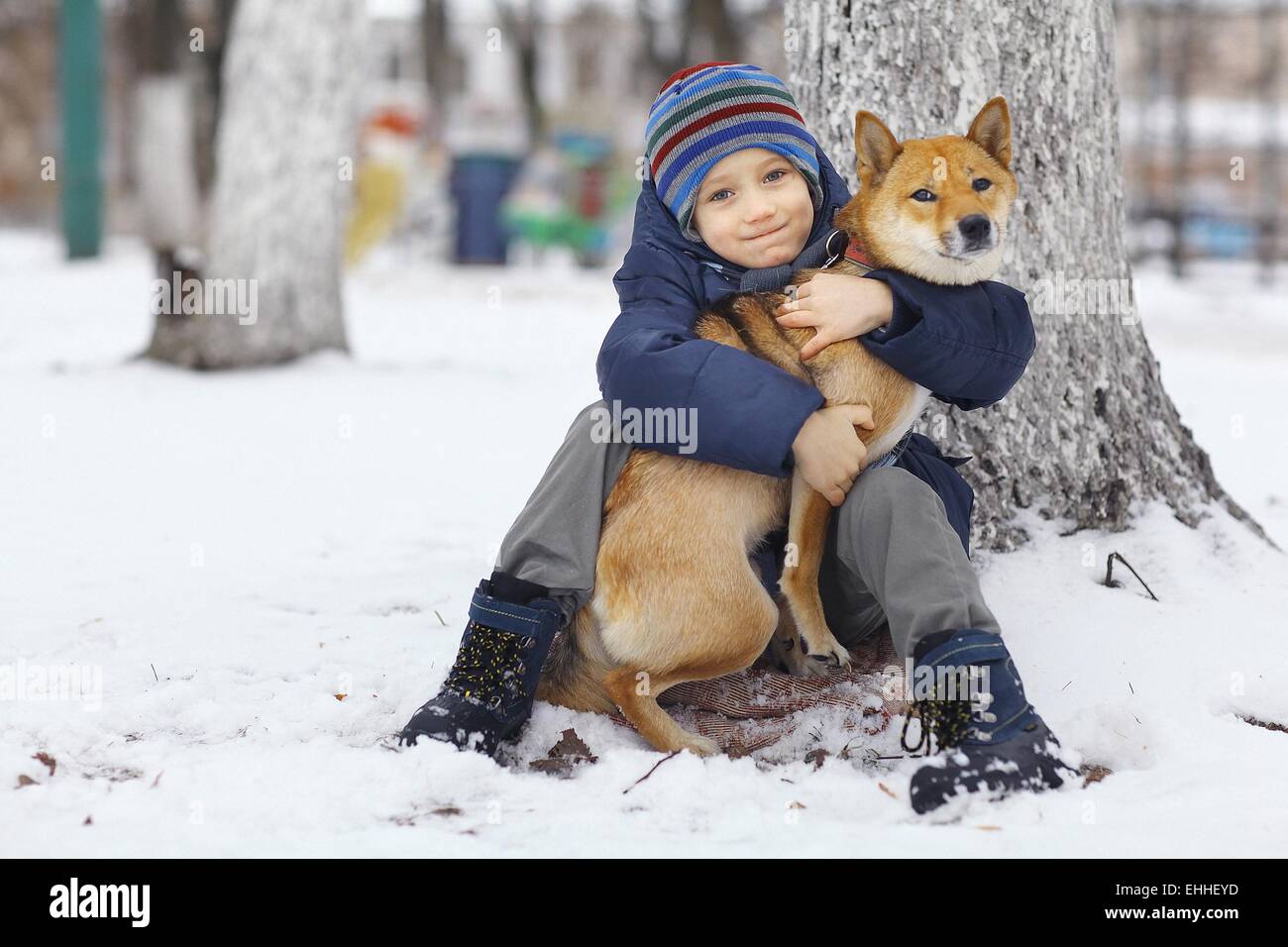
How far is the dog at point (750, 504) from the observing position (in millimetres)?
2619

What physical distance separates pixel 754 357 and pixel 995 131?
2.34ft

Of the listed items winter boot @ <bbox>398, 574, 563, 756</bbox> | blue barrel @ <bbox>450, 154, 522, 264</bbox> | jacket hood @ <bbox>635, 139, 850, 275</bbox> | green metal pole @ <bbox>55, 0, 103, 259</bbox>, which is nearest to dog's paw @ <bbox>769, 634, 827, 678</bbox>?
winter boot @ <bbox>398, 574, 563, 756</bbox>

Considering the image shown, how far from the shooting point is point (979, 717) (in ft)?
7.98

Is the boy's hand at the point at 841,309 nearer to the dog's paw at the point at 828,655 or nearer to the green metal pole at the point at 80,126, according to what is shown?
the dog's paw at the point at 828,655

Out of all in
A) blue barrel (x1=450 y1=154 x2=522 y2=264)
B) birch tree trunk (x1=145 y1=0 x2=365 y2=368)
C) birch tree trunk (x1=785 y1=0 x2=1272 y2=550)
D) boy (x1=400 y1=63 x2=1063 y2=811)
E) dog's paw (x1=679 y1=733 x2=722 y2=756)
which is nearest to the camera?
boy (x1=400 y1=63 x2=1063 y2=811)

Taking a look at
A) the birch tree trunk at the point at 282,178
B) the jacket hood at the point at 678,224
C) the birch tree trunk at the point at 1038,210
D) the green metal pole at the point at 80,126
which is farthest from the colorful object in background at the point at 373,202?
the jacket hood at the point at 678,224

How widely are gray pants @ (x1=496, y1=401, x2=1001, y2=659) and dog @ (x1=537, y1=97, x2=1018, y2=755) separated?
0.05 m

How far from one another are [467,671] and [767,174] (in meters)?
1.26

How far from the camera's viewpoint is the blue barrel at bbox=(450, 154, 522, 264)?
17625mm

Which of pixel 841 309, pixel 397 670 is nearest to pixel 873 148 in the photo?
pixel 841 309

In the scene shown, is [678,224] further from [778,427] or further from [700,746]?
[700,746]

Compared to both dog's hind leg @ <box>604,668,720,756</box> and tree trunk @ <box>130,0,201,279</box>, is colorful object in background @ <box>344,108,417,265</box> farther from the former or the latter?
dog's hind leg @ <box>604,668,720,756</box>

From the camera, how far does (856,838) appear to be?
2.26 metres

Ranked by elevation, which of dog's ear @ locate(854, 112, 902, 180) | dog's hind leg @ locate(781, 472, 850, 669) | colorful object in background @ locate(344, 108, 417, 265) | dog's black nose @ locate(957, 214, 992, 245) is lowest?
dog's hind leg @ locate(781, 472, 850, 669)
